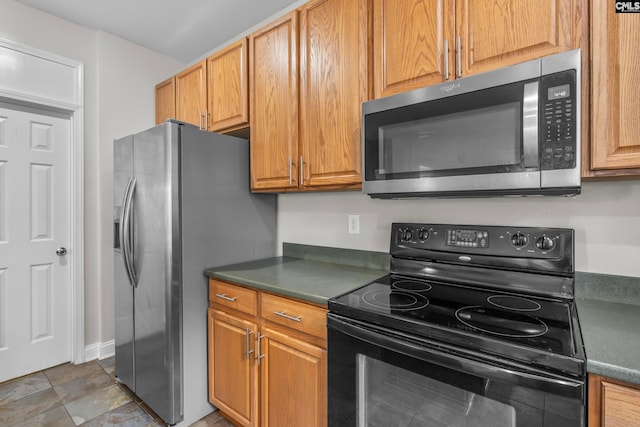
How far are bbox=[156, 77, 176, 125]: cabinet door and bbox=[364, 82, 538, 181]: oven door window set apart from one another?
1913 millimetres

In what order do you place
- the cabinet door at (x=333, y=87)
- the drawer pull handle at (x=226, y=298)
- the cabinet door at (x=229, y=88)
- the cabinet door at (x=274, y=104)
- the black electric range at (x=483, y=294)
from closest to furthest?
1. the black electric range at (x=483, y=294)
2. the cabinet door at (x=333, y=87)
3. the drawer pull handle at (x=226, y=298)
4. the cabinet door at (x=274, y=104)
5. the cabinet door at (x=229, y=88)

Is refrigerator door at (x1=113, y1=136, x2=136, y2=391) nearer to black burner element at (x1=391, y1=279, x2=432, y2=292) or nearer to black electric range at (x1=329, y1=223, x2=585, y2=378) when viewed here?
black electric range at (x1=329, y1=223, x2=585, y2=378)

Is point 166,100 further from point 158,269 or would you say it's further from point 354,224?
Answer: point 354,224

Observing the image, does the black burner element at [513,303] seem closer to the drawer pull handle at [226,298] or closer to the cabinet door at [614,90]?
the cabinet door at [614,90]

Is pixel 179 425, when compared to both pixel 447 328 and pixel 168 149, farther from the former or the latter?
pixel 447 328

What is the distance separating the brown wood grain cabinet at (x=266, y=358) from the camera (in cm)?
135

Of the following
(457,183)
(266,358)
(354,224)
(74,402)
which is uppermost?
(457,183)

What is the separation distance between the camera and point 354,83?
1.55 metres

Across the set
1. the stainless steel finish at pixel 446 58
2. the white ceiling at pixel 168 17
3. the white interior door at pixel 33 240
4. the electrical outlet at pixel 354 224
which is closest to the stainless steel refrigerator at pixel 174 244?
the electrical outlet at pixel 354 224

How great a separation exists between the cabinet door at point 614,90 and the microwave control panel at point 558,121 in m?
0.08

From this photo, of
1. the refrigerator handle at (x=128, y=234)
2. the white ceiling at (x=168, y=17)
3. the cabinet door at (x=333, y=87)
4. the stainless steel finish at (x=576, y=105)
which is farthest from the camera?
the white ceiling at (x=168, y=17)

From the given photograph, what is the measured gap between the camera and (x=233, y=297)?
1.69 metres

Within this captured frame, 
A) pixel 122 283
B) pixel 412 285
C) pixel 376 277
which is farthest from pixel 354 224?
pixel 122 283

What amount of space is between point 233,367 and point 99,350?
65.0 inches
